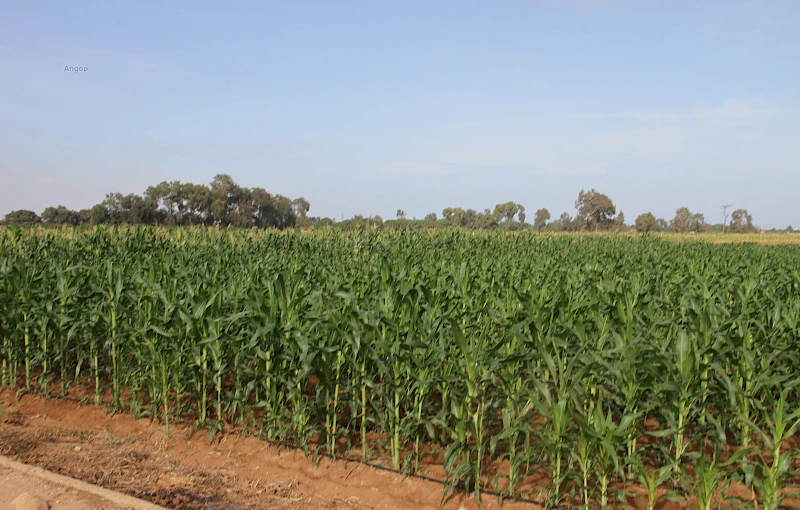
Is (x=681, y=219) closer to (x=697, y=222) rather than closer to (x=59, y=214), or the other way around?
(x=697, y=222)

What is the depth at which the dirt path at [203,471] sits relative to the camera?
3.94 metres

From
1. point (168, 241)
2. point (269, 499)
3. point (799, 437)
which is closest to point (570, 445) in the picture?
point (269, 499)

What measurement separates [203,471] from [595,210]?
94.4 metres

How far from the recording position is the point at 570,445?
12.8 feet

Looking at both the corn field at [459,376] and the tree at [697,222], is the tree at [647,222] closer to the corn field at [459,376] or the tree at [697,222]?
the tree at [697,222]

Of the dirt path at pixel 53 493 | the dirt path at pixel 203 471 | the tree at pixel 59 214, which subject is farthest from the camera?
the tree at pixel 59 214

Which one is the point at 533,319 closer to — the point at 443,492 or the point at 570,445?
the point at 570,445

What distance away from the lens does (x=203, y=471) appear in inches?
172

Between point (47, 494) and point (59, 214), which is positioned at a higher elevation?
point (59, 214)

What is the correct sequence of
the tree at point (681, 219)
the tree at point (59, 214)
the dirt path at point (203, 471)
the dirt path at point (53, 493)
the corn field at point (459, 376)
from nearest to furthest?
the dirt path at point (53, 493), the corn field at point (459, 376), the dirt path at point (203, 471), the tree at point (59, 214), the tree at point (681, 219)

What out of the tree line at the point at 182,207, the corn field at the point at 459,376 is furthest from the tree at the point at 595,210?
the corn field at the point at 459,376

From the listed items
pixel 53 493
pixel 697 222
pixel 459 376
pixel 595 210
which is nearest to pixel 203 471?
pixel 53 493

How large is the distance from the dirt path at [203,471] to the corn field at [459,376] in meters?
0.16

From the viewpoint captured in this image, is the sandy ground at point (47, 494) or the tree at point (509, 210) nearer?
the sandy ground at point (47, 494)
